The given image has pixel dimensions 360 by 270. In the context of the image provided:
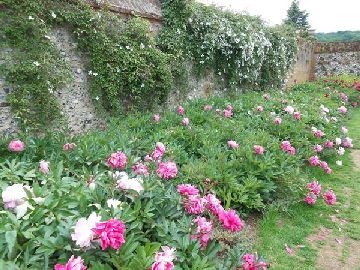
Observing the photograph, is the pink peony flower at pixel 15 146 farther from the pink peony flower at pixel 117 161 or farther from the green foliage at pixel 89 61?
the green foliage at pixel 89 61

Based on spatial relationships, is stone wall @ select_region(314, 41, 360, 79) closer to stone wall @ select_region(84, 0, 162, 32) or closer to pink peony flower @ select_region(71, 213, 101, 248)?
stone wall @ select_region(84, 0, 162, 32)

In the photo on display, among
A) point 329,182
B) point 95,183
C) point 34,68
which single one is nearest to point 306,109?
point 329,182

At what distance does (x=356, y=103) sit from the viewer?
473 inches

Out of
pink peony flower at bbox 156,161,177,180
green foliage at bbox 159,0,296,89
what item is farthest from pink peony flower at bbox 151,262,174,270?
green foliage at bbox 159,0,296,89

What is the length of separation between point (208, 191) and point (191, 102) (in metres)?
3.96

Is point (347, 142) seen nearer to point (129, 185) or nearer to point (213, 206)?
point (213, 206)

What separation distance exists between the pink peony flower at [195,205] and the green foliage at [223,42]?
5167 mm

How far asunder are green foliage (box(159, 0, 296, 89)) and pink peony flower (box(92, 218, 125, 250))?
592 centimetres

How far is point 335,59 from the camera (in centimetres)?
1950

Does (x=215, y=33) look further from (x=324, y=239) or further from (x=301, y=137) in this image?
(x=324, y=239)

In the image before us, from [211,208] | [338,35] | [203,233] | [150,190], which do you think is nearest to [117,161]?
[150,190]

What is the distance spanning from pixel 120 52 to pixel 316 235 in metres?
4.01

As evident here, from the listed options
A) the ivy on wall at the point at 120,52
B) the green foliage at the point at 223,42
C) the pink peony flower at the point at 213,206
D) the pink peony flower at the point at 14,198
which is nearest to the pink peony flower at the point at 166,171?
the pink peony flower at the point at 213,206

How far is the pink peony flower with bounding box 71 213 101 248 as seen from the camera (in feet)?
5.13
